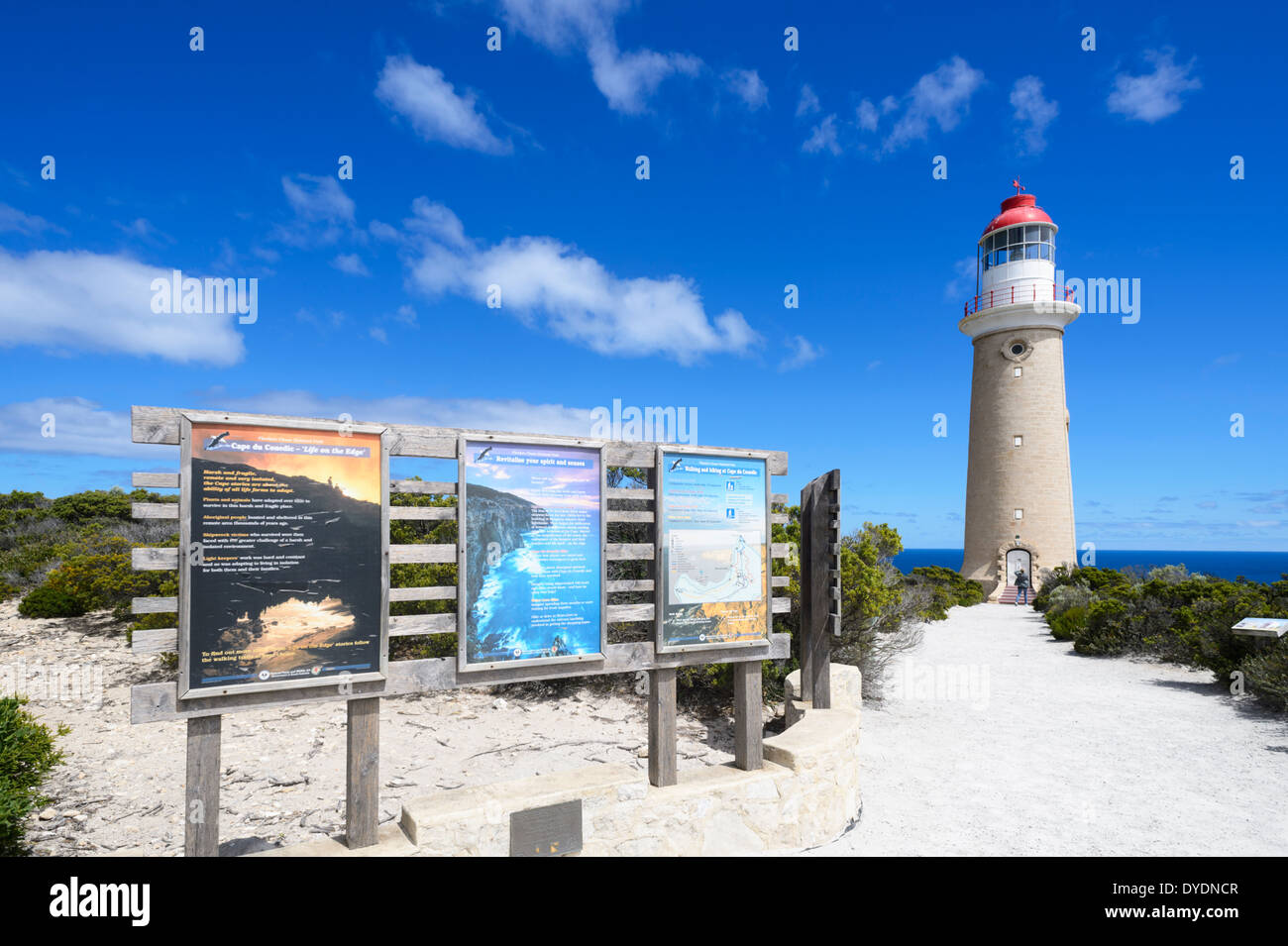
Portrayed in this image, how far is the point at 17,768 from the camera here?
15.6 ft

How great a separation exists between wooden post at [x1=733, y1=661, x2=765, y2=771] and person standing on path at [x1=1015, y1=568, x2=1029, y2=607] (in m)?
23.9

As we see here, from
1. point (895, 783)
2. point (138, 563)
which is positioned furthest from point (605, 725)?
point (138, 563)

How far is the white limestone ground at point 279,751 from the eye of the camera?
521 cm

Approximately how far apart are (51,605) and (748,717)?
1300cm

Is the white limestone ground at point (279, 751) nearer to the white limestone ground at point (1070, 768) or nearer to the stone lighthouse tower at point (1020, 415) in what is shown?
the white limestone ground at point (1070, 768)

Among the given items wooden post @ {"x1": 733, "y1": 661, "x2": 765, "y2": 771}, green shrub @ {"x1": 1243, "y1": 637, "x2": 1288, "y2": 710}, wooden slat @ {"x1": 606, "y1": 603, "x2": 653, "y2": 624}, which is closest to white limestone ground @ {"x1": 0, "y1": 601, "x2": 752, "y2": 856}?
wooden post @ {"x1": 733, "y1": 661, "x2": 765, "y2": 771}

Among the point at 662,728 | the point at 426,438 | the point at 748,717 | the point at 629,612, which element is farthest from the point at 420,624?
the point at 748,717

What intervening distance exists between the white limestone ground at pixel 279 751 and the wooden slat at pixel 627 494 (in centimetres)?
277

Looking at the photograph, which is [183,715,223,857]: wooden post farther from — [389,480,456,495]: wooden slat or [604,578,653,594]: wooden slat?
[604,578,653,594]: wooden slat

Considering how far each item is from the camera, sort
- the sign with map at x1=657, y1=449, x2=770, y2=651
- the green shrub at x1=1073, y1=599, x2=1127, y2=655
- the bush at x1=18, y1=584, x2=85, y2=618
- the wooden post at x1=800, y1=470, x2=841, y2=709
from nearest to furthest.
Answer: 1. the sign with map at x1=657, y1=449, x2=770, y2=651
2. the wooden post at x1=800, y1=470, x2=841, y2=709
3. the bush at x1=18, y1=584, x2=85, y2=618
4. the green shrub at x1=1073, y1=599, x2=1127, y2=655

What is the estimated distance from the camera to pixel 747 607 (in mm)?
5266

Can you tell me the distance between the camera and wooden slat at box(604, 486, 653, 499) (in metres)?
4.79
